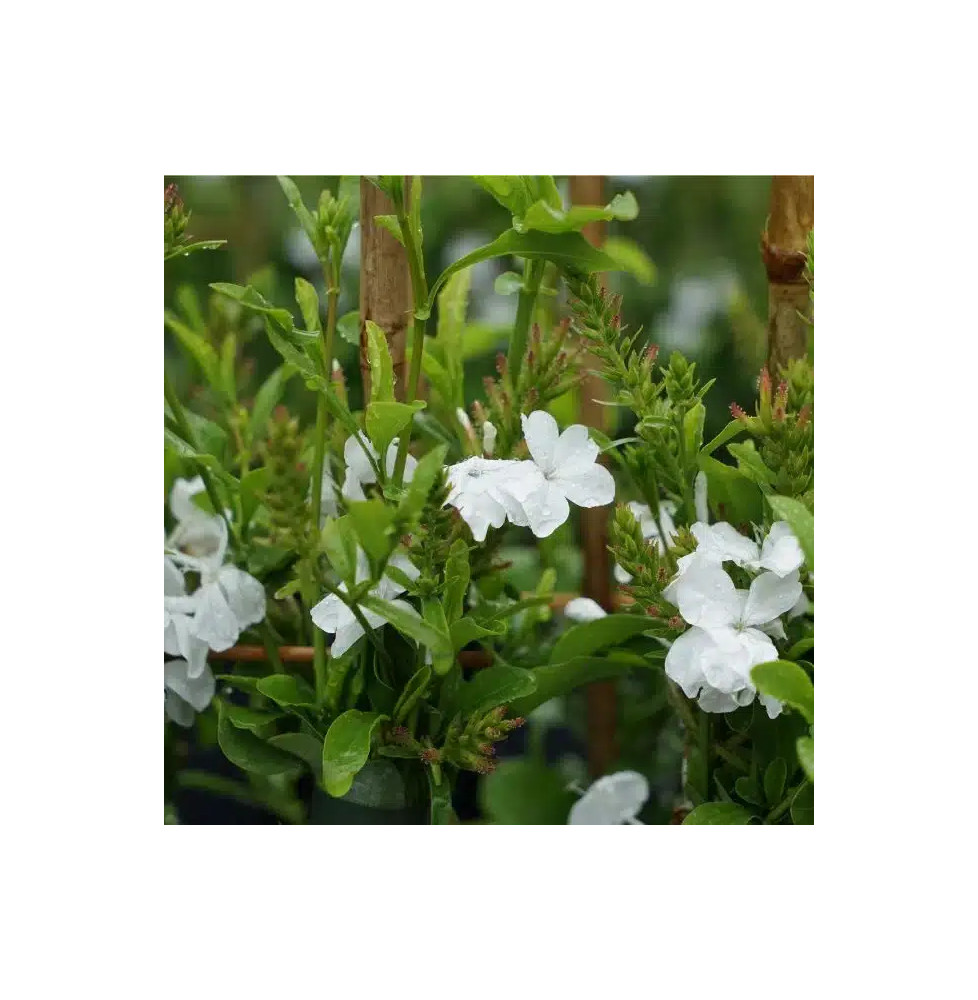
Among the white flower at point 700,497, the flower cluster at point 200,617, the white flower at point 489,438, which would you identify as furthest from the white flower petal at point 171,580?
the white flower at point 700,497

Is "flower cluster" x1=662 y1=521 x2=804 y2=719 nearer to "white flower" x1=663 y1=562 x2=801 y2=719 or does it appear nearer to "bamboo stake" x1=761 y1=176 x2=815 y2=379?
"white flower" x1=663 y1=562 x2=801 y2=719

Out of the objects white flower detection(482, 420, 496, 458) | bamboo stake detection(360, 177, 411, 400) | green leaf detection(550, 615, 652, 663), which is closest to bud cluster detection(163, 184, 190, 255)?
bamboo stake detection(360, 177, 411, 400)

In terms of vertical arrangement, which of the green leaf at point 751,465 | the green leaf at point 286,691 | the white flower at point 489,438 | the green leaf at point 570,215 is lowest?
the green leaf at point 286,691

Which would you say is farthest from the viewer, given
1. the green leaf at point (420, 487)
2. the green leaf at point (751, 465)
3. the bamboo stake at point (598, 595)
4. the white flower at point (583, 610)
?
the bamboo stake at point (598, 595)

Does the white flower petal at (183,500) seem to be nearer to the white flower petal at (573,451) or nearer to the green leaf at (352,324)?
the green leaf at (352,324)

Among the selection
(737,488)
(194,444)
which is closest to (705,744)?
(737,488)

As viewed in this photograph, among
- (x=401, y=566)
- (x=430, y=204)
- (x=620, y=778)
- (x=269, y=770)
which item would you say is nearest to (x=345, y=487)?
(x=401, y=566)

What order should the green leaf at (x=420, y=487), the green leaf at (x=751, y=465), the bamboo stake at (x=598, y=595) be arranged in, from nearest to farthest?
the green leaf at (x=420, y=487) → the green leaf at (x=751, y=465) → the bamboo stake at (x=598, y=595)
